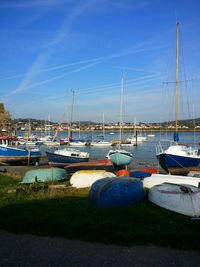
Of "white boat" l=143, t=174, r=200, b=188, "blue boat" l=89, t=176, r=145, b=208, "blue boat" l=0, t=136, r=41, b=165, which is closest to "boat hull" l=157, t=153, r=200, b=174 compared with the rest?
"white boat" l=143, t=174, r=200, b=188

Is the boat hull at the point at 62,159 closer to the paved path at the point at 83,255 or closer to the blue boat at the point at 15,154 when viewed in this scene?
the blue boat at the point at 15,154

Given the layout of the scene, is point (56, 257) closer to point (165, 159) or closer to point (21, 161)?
point (165, 159)

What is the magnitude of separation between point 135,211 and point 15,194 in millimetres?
5838

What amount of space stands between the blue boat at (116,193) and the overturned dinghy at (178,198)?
0.69 m

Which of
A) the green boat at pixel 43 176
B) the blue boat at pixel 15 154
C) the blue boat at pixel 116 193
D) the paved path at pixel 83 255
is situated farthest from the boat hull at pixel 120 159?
the paved path at pixel 83 255

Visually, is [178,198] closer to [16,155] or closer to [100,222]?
[100,222]

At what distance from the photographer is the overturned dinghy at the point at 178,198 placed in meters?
10.8

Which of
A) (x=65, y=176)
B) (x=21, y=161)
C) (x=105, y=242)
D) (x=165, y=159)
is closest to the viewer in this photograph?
(x=105, y=242)

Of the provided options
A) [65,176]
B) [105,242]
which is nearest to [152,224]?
[105,242]

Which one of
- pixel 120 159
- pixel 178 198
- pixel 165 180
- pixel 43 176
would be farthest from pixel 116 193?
pixel 120 159

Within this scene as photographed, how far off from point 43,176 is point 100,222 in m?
9.11

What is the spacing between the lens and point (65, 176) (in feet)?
64.8

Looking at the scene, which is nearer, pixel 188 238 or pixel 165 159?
pixel 188 238

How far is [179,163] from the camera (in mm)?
26625
